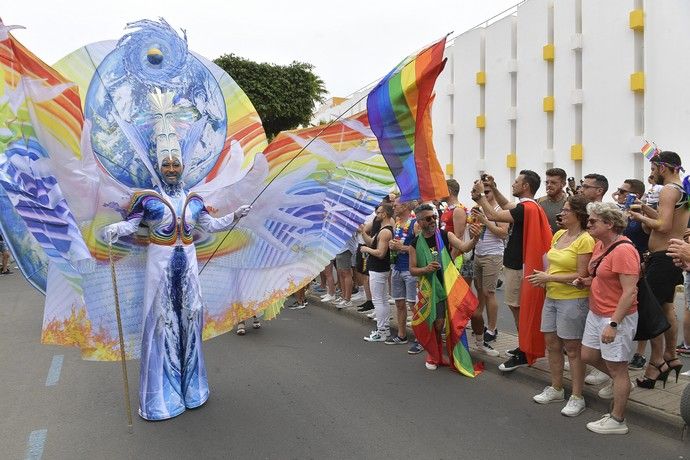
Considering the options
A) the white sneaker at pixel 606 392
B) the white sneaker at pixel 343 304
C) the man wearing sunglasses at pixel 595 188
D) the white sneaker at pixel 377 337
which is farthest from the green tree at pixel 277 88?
the white sneaker at pixel 606 392

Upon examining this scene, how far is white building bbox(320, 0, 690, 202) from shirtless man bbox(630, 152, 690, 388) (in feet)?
26.5

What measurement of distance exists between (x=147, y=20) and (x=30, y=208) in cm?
178

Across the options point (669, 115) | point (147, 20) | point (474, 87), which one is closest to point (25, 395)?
point (147, 20)

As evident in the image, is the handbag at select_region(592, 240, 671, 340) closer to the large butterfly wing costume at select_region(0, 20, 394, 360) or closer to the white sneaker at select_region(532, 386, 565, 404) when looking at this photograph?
the white sneaker at select_region(532, 386, 565, 404)

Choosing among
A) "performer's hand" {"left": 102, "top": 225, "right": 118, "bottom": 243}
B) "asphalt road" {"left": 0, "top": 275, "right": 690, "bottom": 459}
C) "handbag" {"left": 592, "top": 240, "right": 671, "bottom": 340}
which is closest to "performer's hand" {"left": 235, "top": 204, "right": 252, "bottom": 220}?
"performer's hand" {"left": 102, "top": 225, "right": 118, "bottom": 243}

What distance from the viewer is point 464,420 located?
4.23 m

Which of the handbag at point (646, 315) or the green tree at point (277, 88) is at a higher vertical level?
the green tree at point (277, 88)

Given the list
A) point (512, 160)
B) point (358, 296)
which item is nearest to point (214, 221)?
point (358, 296)

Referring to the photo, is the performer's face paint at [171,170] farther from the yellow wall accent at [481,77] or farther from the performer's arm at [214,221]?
the yellow wall accent at [481,77]

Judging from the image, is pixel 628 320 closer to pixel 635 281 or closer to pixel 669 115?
pixel 635 281

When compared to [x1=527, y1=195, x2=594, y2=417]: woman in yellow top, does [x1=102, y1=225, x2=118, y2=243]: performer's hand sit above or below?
above

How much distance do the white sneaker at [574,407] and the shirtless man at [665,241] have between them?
58 cm

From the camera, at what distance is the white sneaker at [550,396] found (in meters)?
4.48

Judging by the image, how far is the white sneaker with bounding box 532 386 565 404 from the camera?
4.48 m
